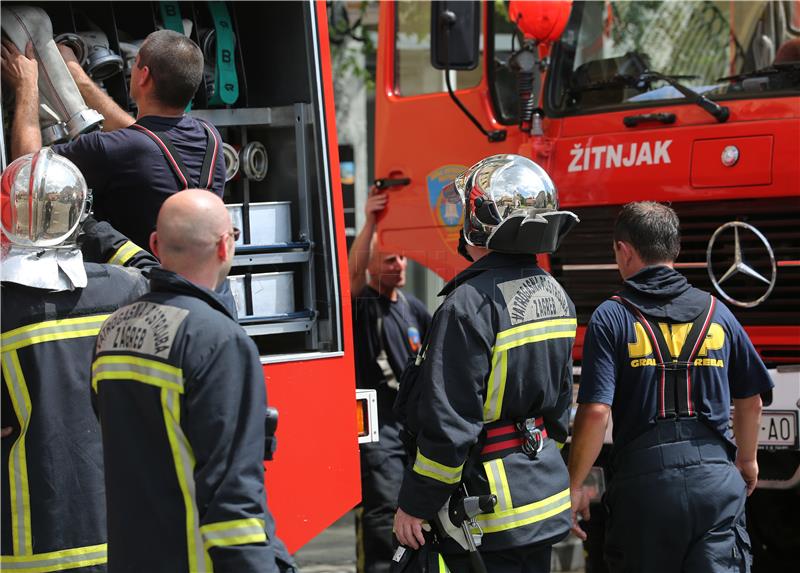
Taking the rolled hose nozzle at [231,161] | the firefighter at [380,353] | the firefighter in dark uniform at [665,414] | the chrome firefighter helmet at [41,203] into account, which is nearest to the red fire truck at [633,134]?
the firefighter at [380,353]

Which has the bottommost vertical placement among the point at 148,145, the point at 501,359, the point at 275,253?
the point at 501,359

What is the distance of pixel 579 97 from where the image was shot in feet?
18.0

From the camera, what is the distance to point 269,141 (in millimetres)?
4695

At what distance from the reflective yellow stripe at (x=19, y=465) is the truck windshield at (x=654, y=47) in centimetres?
323

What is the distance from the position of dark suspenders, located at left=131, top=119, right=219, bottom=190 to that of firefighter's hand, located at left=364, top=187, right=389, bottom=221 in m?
2.43

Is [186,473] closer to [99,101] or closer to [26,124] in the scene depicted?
[26,124]

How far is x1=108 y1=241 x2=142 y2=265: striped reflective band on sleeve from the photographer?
3.49 meters

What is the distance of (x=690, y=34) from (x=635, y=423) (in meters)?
2.60

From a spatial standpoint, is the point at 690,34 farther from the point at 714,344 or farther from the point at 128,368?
the point at 128,368

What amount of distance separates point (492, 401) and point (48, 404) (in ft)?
3.97

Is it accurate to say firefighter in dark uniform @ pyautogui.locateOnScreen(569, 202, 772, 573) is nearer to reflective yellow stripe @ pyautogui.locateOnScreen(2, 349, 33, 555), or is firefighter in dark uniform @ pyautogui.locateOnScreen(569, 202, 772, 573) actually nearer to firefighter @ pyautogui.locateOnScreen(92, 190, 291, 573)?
firefighter @ pyautogui.locateOnScreen(92, 190, 291, 573)

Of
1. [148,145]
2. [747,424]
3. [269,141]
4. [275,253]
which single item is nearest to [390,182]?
[269,141]

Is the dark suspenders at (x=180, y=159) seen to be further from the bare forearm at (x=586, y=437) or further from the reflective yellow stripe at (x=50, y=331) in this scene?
the bare forearm at (x=586, y=437)

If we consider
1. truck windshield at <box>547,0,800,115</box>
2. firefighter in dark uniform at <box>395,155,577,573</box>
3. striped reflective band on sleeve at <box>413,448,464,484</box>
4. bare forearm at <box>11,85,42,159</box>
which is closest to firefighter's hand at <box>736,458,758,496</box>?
firefighter in dark uniform at <box>395,155,577,573</box>
